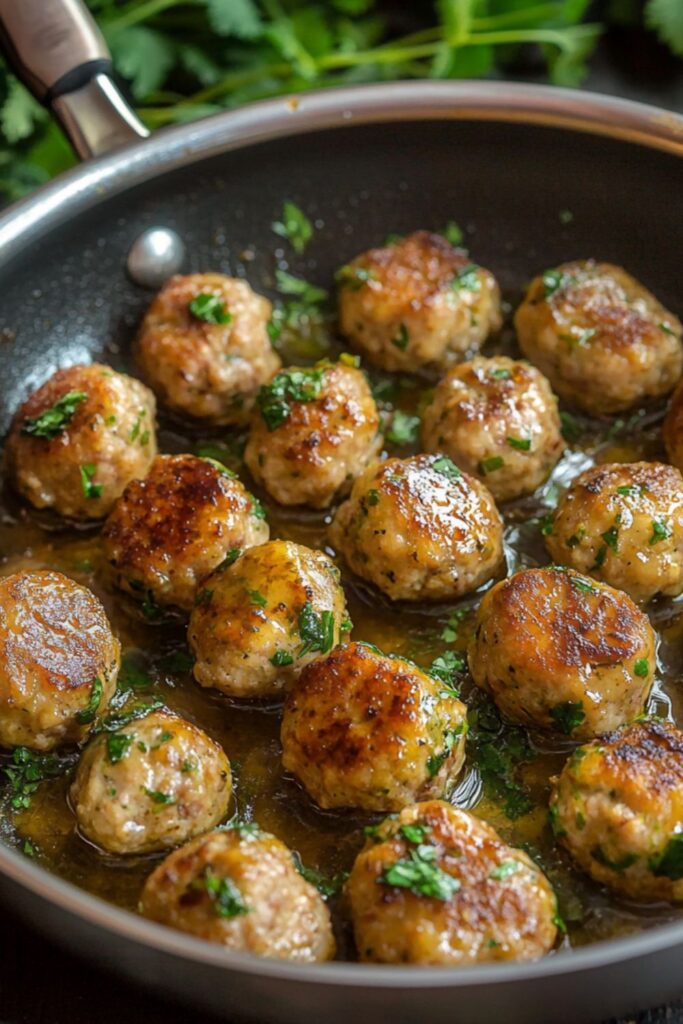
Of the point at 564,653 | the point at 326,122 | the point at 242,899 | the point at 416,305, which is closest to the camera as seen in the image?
the point at 242,899

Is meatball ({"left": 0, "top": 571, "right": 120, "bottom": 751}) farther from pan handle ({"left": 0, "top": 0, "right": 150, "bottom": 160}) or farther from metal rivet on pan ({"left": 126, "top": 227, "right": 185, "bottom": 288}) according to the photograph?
pan handle ({"left": 0, "top": 0, "right": 150, "bottom": 160})

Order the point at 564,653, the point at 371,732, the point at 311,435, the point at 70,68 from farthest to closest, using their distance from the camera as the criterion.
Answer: the point at 70,68 < the point at 311,435 < the point at 564,653 < the point at 371,732

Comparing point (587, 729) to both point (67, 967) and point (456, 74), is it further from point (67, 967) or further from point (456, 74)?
point (456, 74)

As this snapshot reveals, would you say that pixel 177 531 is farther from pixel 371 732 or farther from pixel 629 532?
pixel 629 532

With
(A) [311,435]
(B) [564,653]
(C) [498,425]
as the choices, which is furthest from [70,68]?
(B) [564,653]

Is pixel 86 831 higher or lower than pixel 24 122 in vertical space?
lower

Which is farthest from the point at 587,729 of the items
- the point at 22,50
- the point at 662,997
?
the point at 22,50
